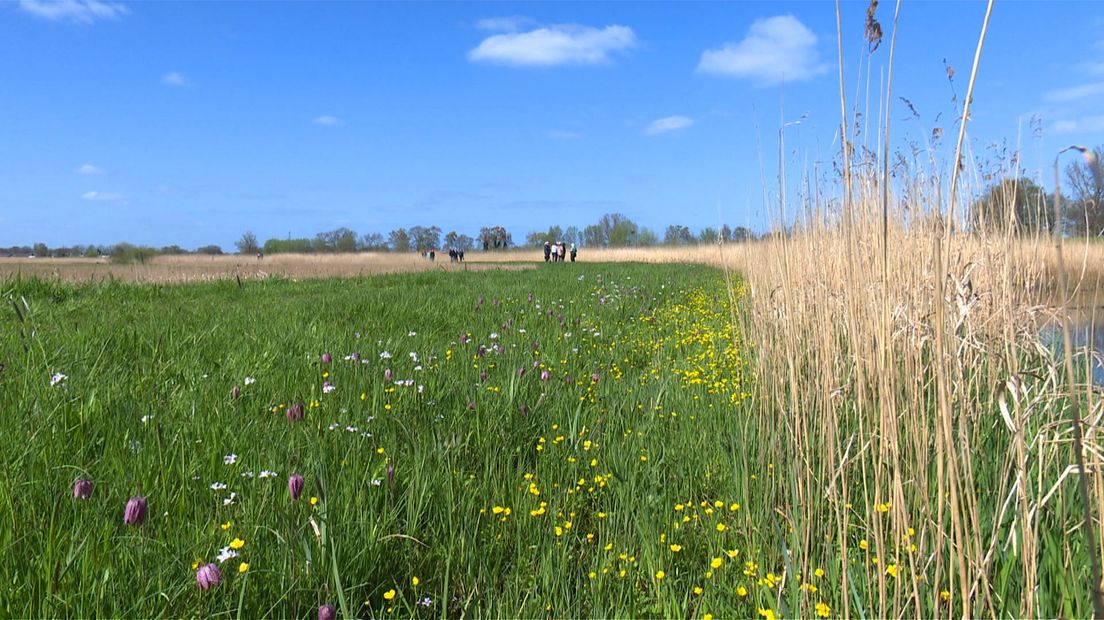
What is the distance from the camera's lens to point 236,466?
202 centimetres

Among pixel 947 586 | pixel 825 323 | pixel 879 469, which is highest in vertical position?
pixel 825 323

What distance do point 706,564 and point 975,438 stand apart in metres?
1.04

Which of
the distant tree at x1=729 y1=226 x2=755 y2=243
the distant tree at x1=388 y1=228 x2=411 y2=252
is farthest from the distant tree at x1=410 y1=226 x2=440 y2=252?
the distant tree at x1=729 y1=226 x2=755 y2=243

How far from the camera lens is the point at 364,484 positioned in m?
2.01

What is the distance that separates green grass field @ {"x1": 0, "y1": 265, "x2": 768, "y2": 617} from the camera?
150 cm

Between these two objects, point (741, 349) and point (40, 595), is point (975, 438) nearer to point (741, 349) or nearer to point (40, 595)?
point (741, 349)

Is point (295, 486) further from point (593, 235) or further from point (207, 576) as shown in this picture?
point (593, 235)

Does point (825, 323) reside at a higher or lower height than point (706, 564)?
higher

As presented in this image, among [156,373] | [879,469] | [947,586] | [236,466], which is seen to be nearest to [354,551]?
[236,466]

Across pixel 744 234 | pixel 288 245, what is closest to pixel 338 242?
pixel 288 245

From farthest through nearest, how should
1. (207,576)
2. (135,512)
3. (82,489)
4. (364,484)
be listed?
(364,484) → (82,489) → (135,512) → (207,576)

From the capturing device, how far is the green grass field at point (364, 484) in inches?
59.2

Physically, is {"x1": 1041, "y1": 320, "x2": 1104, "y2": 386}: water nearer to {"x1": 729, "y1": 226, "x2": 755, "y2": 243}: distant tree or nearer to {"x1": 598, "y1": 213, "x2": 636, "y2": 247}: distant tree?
{"x1": 729, "y1": 226, "x2": 755, "y2": 243}: distant tree

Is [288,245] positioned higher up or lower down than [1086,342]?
higher up
